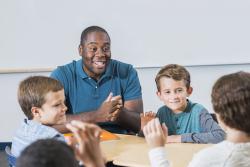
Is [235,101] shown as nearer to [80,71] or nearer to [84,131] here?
[84,131]

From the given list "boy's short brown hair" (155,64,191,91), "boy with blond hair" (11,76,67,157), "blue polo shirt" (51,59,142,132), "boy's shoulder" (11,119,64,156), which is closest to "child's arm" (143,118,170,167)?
"boy's shoulder" (11,119,64,156)

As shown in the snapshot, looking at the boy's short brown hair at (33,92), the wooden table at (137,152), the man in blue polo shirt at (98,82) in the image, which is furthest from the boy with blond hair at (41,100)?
the man in blue polo shirt at (98,82)

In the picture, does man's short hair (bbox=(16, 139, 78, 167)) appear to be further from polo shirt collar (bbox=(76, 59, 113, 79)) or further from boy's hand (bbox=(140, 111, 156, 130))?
polo shirt collar (bbox=(76, 59, 113, 79))

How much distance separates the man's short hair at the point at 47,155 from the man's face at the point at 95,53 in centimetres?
201

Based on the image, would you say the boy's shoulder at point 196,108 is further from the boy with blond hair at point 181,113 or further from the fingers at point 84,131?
the fingers at point 84,131

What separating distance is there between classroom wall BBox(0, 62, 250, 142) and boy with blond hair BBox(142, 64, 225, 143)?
5.67 feet

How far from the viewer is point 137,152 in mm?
2287

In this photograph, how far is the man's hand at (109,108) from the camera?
2.68 metres

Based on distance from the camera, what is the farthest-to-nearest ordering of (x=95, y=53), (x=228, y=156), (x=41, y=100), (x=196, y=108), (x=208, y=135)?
1. (x=95, y=53)
2. (x=196, y=108)
3. (x=208, y=135)
4. (x=41, y=100)
5. (x=228, y=156)

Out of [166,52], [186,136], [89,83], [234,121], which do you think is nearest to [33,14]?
[166,52]

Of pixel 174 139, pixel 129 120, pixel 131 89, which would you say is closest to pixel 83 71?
pixel 131 89

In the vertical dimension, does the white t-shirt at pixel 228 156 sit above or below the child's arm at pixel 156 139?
below

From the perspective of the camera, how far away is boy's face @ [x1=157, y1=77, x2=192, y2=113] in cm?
272

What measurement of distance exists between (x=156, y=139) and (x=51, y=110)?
3.13 ft
